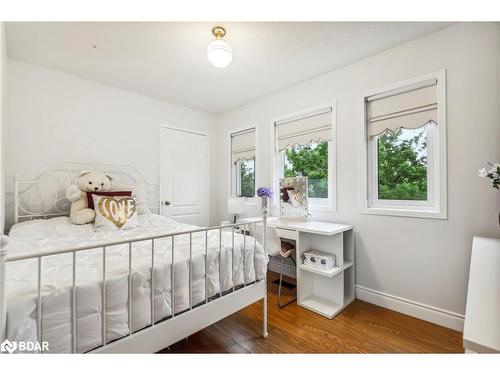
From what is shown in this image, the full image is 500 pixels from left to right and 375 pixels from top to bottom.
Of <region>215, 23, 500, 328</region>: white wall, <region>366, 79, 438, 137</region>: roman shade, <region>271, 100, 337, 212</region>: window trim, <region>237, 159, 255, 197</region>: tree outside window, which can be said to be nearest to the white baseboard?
<region>215, 23, 500, 328</region>: white wall

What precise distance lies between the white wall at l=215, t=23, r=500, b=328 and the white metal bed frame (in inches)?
45.3

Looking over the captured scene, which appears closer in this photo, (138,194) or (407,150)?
(407,150)

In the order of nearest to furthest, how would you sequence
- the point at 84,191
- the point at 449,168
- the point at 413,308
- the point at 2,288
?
1. the point at 2,288
2. the point at 449,168
3. the point at 413,308
4. the point at 84,191

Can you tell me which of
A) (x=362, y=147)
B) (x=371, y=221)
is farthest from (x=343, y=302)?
(x=362, y=147)

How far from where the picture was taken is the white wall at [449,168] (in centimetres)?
163

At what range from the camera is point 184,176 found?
11.5 feet

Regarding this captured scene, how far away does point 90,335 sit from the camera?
93 centimetres

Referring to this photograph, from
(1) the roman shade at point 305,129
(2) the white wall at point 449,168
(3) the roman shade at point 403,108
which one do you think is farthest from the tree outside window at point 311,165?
(3) the roman shade at point 403,108

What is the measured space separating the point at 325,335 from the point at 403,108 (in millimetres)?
1983

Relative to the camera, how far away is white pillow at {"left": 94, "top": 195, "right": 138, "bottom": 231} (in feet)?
6.62

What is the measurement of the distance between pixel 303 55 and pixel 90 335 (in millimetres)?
2473

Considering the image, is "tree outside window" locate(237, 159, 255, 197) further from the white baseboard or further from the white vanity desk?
the white baseboard

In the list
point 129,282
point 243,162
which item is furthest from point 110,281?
point 243,162

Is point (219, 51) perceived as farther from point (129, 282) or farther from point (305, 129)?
point (129, 282)
